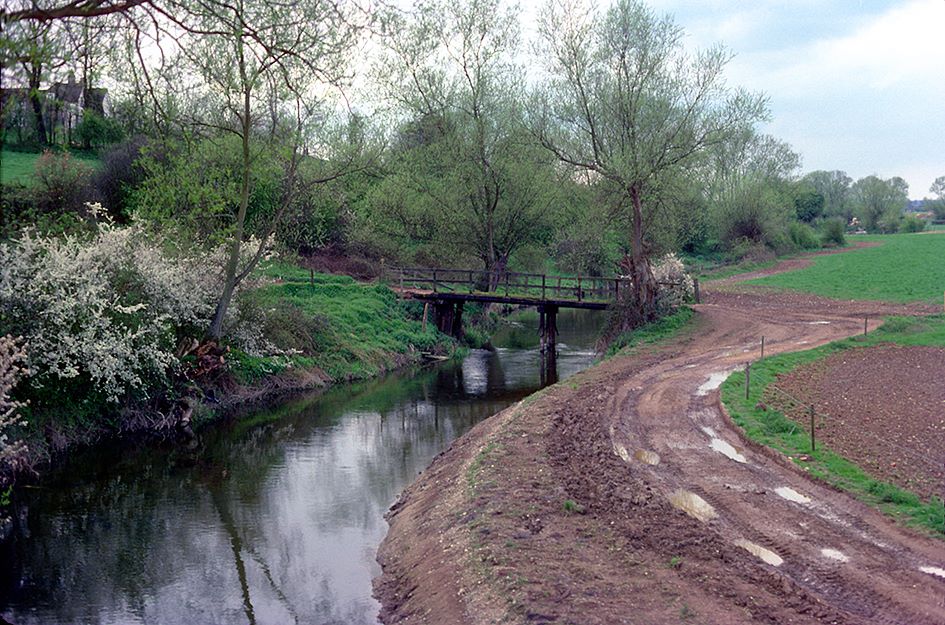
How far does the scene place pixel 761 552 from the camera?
33.4ft

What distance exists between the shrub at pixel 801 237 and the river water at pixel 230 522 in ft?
186

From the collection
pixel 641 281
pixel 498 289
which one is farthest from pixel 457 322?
pixel 641 281

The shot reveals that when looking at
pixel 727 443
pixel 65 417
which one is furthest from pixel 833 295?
pixel 65 417

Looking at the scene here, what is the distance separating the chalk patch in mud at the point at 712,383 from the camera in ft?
66.5

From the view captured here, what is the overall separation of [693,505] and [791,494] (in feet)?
5.18

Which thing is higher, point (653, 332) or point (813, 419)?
point (653, 332)

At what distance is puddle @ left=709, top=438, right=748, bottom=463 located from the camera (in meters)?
14.5

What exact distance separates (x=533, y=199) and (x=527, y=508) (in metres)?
30.9

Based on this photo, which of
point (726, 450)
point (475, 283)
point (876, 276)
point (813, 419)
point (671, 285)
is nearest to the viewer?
point (813, 419)

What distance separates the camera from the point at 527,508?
40.8ft

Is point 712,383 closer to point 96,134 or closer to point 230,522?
point 230,522

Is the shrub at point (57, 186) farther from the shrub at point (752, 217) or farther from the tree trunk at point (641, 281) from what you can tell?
the shrub at point (752, 217)

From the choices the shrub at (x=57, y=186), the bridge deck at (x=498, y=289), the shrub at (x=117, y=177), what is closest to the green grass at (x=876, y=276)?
the bridge deck at (x=498, y=289)

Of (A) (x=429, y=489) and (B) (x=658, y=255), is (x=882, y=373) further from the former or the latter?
(B) (x=658, y=255)
